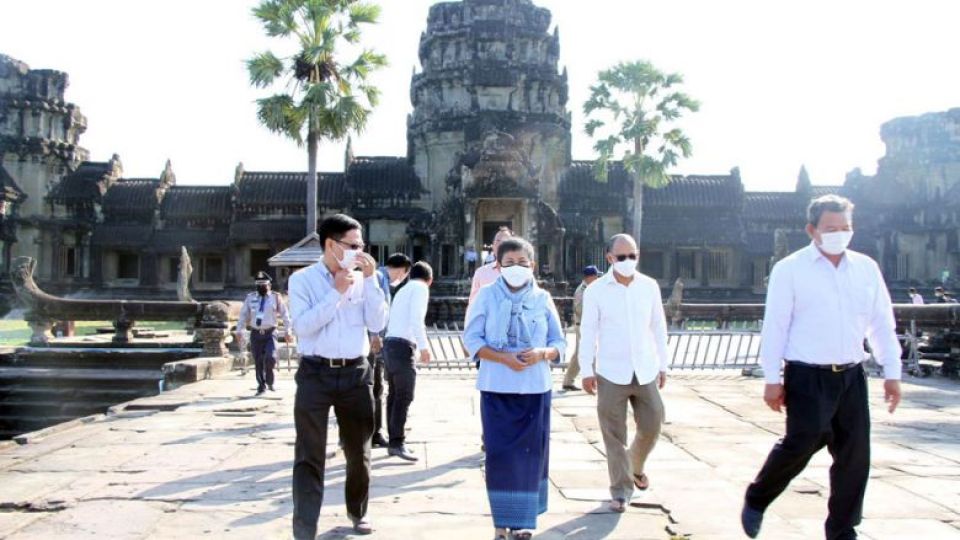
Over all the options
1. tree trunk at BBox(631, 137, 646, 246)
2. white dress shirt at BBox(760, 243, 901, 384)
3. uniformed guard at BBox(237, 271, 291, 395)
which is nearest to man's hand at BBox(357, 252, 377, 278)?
white dress shirt at BBox(760, 243, 901, 384)

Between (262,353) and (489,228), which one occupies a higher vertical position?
(489,228)

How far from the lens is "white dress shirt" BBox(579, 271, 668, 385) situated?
5734mm

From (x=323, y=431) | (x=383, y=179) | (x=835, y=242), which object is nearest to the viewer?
(x=835, y=242)

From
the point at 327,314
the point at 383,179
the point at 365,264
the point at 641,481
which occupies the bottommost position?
the point at 641,481

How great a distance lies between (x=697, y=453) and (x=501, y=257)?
3.58 m

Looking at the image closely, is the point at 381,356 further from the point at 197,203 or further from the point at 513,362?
the point at 197,203

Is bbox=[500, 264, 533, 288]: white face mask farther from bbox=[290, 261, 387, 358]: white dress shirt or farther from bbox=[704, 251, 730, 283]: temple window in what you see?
bbox=[704, 251, 730, 283]: temple window

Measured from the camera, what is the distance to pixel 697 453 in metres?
7.60

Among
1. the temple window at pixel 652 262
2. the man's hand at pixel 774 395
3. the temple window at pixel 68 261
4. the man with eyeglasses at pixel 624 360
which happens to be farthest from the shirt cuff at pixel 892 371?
the temple window at pixel 68 261

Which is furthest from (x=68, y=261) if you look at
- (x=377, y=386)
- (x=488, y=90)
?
(x=377, y=386)

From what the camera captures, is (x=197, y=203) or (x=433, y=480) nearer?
(x=433, y=480)

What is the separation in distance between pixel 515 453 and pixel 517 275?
1012mm

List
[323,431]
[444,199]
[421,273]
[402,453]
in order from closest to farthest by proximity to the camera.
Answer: [323,431] < [402,453] < [421,273] < [444,199]

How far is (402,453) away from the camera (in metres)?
7.28
